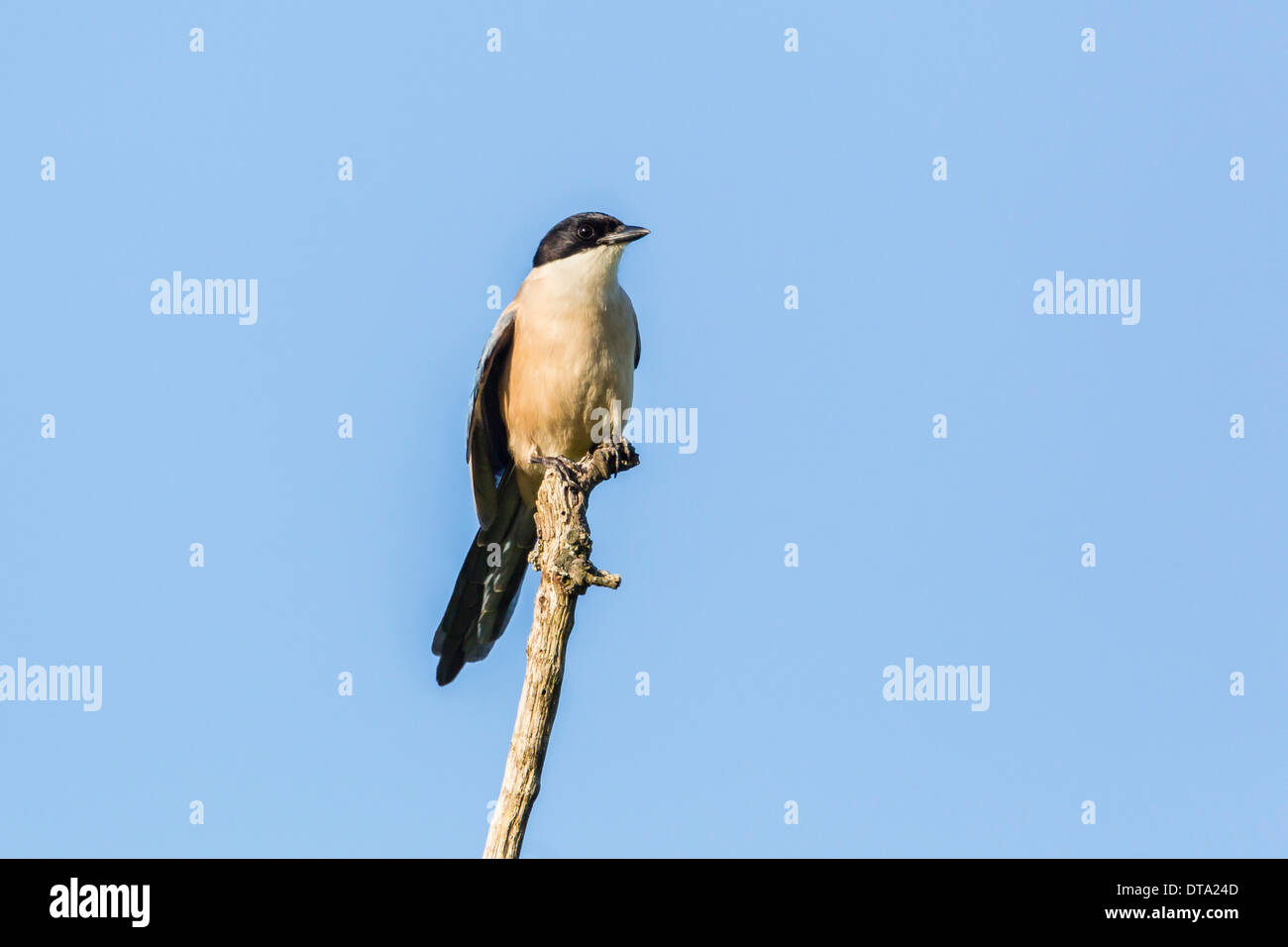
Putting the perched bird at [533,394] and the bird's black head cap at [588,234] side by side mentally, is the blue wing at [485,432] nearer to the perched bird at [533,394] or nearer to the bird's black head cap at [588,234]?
the perched bird at [533,394]

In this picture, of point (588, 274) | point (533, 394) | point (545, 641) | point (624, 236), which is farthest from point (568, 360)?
point (545, 641)

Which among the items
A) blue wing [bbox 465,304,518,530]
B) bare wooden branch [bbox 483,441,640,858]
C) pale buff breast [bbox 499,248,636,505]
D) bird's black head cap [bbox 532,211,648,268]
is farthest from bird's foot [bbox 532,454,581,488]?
bird's black head cap [bbox 532,211,648,268]

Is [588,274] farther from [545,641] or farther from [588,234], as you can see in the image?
[545,641]

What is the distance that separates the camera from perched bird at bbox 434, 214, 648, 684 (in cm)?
809

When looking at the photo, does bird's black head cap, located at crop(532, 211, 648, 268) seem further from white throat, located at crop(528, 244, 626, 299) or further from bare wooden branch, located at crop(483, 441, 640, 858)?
bare wooden branch, located at crop(483, 441, 640, 858)

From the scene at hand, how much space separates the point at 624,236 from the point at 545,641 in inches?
127

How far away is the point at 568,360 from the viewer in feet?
26.5

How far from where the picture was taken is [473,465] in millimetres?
8648

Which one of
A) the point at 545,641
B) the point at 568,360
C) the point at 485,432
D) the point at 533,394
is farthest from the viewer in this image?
the point at 485,432

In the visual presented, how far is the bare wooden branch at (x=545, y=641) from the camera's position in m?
5.75

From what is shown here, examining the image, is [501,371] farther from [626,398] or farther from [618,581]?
[618,581]

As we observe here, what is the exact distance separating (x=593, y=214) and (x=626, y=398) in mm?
1164

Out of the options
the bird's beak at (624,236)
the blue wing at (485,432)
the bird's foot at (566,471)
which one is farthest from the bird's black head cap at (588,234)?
the bird's foot at (566,471)
